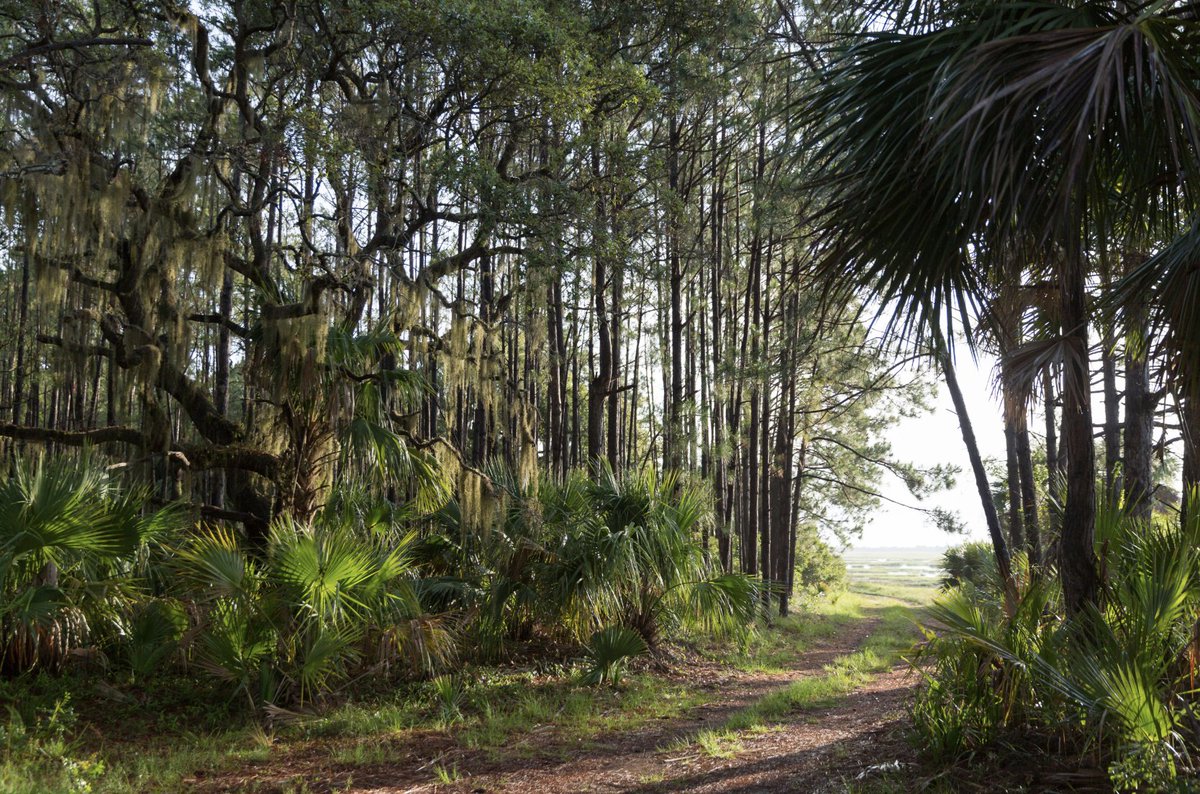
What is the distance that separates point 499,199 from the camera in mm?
9750

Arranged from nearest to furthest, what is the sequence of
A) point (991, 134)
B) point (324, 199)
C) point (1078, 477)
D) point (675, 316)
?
point (991, 134) < point (1078, 477) < point (324, 199) < point (675, 316)

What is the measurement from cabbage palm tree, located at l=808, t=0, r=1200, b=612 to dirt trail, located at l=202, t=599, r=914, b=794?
74.3 inches

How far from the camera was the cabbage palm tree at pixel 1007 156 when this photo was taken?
393cm

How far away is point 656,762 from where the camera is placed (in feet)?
20.2

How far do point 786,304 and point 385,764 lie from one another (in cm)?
1505

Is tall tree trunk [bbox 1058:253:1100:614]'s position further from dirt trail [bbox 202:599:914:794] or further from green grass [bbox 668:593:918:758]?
dirt trail [bbox 202:599:914:794]

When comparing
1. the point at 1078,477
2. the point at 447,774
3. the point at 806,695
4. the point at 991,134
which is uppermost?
the point at 991,134

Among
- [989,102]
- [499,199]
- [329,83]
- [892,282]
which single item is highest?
[329,83]

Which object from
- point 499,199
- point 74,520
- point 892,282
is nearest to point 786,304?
point 499,199

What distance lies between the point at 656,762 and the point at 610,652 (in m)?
2.39

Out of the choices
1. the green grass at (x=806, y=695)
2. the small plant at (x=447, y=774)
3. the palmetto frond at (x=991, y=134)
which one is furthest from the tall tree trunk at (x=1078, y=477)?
the small plant at (x=447, y=774)

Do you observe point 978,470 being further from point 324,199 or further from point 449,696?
point 324,199

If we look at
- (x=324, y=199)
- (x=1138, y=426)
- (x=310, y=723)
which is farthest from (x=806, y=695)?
(x=324, y=199)

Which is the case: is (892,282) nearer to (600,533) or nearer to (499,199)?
(600,533)
